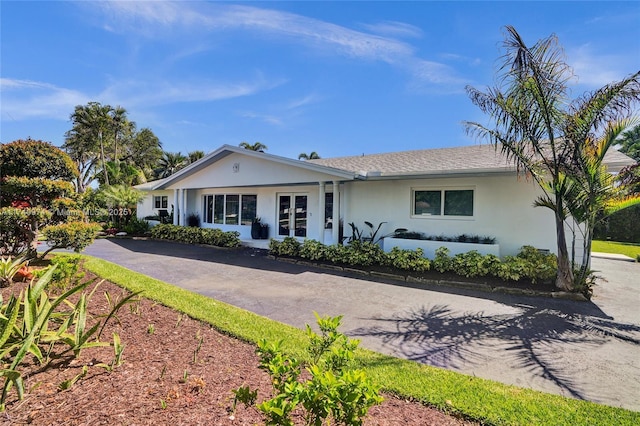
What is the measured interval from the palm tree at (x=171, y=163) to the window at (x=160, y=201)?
55.6 ft

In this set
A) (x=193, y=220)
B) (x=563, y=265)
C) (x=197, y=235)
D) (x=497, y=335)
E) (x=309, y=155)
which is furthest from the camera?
(x=309, y=155)

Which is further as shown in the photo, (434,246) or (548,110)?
(434,246)

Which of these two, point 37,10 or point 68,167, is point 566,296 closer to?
point 68,167

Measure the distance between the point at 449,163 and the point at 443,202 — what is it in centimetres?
134

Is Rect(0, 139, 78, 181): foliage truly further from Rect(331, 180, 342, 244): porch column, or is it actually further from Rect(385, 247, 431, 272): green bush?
Rect(385, 247, 431, 272): green bush

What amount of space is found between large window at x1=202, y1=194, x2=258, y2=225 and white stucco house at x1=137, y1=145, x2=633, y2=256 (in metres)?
0.05

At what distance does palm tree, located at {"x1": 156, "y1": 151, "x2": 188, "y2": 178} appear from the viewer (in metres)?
37.8

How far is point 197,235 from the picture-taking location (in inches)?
599

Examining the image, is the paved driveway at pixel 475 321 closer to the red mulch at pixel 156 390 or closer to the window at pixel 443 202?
the red mulch at pixel 156 390

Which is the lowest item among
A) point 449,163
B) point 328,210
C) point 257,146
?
point 328,210

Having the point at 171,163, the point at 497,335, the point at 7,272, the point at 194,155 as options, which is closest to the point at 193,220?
the point at 7,272

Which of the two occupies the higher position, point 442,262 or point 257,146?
point 257,146

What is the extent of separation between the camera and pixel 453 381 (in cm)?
322

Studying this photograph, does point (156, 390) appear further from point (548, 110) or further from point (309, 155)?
point (309, 155)
